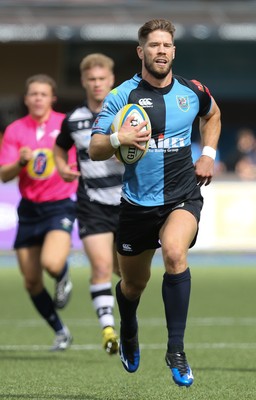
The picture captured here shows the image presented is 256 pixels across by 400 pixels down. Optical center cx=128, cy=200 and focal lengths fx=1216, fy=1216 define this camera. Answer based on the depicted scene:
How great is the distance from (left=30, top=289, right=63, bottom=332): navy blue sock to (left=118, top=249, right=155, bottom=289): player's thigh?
2.89 m

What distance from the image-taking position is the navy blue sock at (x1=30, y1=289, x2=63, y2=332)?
1101 centimetres

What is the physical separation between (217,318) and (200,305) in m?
1.53

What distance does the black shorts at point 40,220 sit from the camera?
1117 centimetres

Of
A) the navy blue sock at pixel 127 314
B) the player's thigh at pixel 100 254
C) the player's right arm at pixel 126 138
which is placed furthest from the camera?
the player's thigh at pixel 100 254

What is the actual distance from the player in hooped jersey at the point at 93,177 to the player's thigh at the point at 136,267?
2.05 metres

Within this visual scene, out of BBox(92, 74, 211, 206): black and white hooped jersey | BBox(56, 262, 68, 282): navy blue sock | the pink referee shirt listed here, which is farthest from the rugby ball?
BBox(56, 262, 68, 282): navy blue sock

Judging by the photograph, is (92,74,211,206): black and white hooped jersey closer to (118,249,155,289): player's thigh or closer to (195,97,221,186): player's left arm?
(195,97,221,186): player's left arm

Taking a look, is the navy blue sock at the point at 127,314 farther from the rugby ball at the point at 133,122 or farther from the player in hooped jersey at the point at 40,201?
the player in hooped jersey at the point at 40,201

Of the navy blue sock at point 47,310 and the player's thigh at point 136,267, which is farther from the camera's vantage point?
the navy blue sock at point 47,310

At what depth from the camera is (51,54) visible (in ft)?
98.2

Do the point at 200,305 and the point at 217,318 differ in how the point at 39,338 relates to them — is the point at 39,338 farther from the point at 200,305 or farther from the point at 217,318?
the point at 200,305

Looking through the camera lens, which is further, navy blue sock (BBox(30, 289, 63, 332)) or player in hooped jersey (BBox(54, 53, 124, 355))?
navy blue sock (BBox(30, 289, 63, 332))

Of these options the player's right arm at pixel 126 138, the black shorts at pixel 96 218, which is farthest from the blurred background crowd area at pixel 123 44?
the player's right arm at pixel 126 138

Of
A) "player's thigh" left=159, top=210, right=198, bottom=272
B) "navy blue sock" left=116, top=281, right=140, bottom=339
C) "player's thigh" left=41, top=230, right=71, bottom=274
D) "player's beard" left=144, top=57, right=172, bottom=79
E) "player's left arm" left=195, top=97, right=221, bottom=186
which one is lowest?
"player's thigh" left=41, top=230, right=71, bottom=274
